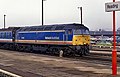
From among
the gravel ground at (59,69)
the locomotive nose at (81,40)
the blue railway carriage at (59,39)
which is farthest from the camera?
the blue railway carriage at (59,39)

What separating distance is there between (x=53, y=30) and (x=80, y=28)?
3.70m

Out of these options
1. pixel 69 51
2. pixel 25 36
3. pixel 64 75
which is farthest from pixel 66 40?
pixel 64 75

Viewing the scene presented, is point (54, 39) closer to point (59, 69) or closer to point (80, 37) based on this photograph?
point (80, 37)

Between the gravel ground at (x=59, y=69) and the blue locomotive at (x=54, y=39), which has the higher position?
the blue locomotive at (x=54, y=39)

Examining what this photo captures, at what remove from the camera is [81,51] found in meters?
31.2

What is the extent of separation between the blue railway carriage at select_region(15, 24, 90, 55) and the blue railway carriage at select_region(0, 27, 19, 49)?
202 inches

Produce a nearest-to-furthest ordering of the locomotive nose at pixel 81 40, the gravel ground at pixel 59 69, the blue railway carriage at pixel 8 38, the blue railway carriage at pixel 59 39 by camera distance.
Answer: the gravel ground at pixel 59 69 → the locomotive nose at pixel 81 40 → the blue railway carriage at pixel 59 39 → the blue railway carriage at pixel 8 38

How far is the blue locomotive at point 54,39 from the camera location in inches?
1223

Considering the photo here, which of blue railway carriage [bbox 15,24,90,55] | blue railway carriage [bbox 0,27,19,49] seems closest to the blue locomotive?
blue railway carriage [bbox 15,24,90,55]

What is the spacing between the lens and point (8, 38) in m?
46.5

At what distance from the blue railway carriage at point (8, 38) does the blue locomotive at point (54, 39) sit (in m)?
0.54

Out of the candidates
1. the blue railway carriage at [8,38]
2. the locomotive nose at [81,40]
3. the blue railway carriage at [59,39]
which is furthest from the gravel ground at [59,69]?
the blue railway carriage at [8,38]

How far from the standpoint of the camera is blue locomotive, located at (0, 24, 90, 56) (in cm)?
3106

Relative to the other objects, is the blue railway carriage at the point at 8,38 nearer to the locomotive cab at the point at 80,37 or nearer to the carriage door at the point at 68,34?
the carriage door at the point at 68,34
